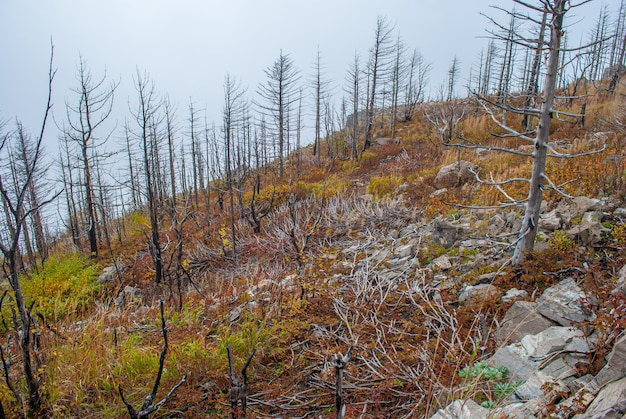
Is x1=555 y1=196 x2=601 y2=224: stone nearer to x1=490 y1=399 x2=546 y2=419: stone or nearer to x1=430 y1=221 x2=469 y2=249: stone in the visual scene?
x1=430 y1=221 x2=469 y2=249: stone

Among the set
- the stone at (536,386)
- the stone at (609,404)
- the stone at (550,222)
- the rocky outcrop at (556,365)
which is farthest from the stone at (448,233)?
the stone at (609,404)

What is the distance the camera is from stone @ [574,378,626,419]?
1.49 m

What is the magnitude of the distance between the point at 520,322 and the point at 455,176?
5882 mm

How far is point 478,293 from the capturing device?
3.64 metres

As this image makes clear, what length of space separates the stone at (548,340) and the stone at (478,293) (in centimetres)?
80

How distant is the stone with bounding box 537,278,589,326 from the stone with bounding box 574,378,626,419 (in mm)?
1023

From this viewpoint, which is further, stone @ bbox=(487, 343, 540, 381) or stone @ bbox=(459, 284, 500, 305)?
stone @ bbox=(459, 284, 500, 305)

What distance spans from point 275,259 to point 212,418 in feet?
16.0

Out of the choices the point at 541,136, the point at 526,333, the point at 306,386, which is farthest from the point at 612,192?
the point at 306,386

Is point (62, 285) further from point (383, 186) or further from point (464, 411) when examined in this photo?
point (464, 411)

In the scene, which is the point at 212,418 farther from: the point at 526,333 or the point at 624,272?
the point at 624,272

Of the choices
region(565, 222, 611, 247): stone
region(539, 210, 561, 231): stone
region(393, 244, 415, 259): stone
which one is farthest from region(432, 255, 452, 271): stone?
region(565, 222, 611, 247): stone

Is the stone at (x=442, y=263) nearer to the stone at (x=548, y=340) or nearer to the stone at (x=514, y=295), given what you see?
the stone at (x=514, y=295)

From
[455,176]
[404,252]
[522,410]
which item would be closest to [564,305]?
[522,410]
